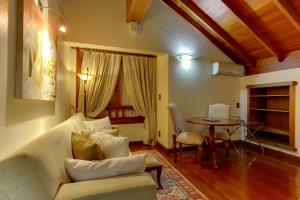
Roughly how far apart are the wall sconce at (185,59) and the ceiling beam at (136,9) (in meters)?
1.15

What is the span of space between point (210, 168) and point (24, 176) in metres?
2.84

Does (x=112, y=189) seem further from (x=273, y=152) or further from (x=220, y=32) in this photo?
(x=273, y=152)

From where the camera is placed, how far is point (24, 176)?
892 mm

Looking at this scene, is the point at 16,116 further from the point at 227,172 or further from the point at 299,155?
the point at 299,155

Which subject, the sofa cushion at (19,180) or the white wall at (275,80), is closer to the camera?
the sofa cushion at (19,180)

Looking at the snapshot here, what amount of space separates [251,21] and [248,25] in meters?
0.11

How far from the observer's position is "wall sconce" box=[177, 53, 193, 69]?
397 cm

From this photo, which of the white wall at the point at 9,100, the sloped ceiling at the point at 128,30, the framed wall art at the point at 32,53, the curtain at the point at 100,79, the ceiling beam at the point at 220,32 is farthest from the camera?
the curtain at the point at 100,79

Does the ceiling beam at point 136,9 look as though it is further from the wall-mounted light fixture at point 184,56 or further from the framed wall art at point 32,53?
the framed wall art at point 32,53

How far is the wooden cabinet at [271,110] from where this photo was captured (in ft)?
12.7

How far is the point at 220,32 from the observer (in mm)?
3834

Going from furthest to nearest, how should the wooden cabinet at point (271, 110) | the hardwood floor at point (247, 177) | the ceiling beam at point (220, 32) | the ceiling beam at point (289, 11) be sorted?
the wooden cabinet at point (271, 110) < the ceiling beam at point (220, 32) < the ceiling beam at point (289, 11) < the hardwood floor at point (247, 177)

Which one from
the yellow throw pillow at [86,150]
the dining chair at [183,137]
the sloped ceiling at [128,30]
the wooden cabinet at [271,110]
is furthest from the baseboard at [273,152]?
the yellow throw pillow at [86,150]

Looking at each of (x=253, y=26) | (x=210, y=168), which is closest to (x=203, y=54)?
(x=253, y=26)
